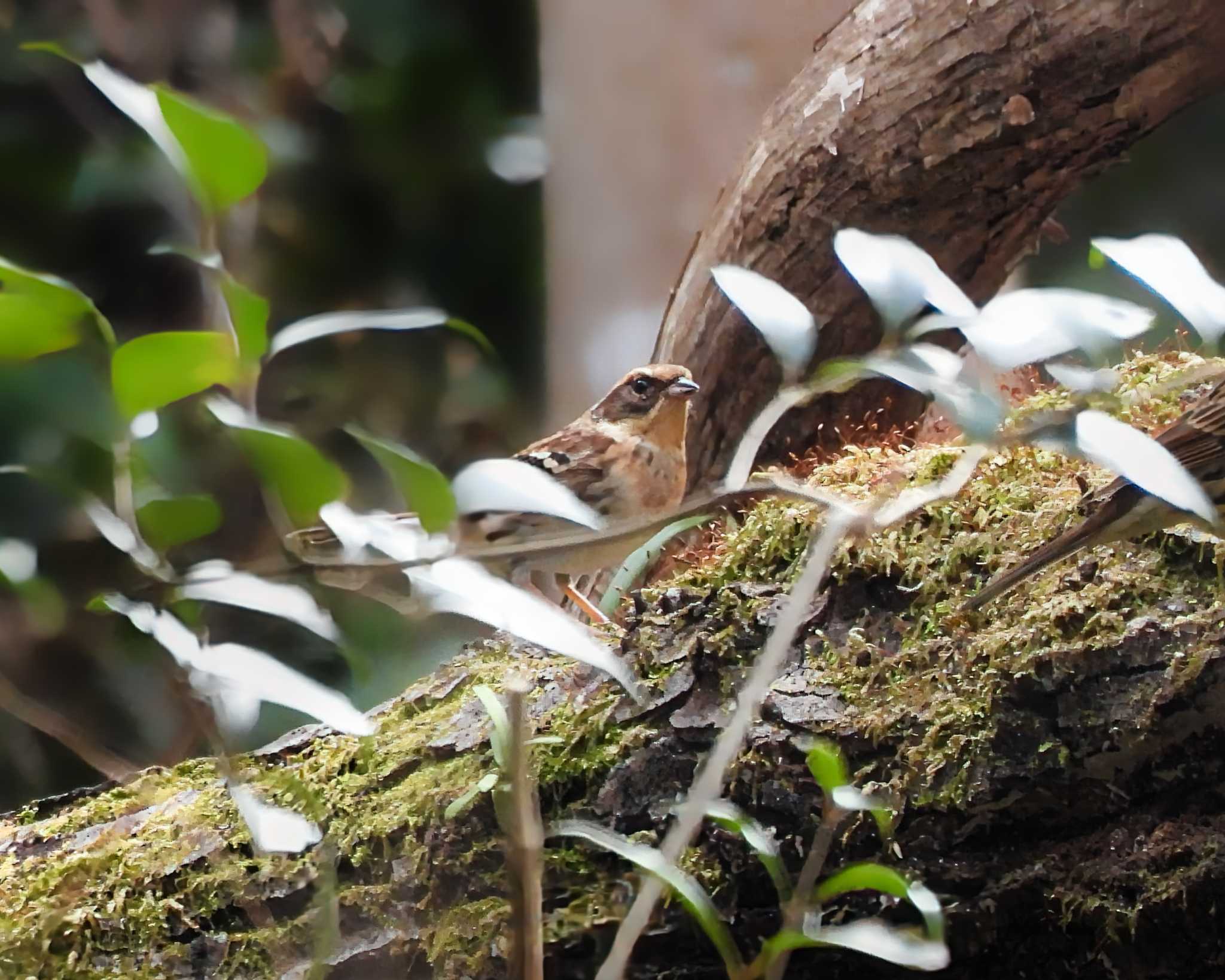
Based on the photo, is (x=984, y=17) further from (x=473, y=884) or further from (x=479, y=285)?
(x=473, y=884)

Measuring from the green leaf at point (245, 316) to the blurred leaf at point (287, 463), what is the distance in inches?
2.2

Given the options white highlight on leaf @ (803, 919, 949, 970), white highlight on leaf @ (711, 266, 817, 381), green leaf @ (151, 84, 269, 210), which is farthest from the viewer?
white highlight on leaf @ (711, 266, 817, 381)

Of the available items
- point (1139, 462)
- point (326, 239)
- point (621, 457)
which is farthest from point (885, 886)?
point (326, 239)

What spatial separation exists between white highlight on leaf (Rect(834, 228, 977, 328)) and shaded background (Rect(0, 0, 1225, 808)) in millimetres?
868

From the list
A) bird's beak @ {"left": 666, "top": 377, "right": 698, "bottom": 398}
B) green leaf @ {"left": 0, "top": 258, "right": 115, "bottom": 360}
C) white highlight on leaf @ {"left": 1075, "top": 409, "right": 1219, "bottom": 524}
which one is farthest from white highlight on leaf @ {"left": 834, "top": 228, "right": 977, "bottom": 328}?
bird's beak @ {"left": 666, "top": 377, "right": 698, "bottom": 398}

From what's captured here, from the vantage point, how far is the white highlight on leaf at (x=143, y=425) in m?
0.89

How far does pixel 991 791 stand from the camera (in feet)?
3.80

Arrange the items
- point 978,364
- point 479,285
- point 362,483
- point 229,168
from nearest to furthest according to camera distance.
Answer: point 229,168, point 362,483, point 978,364, point 479,285

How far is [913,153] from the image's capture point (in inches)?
93.4

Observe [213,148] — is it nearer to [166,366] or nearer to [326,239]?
[166,366]

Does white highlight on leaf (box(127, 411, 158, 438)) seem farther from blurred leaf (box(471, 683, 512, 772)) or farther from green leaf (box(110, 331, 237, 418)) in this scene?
blurred leaf (box(471, 683, 512, 772))

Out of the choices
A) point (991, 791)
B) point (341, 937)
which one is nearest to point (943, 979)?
point (991, 791)

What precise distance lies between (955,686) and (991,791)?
141 millimetres

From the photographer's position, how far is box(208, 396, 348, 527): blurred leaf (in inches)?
32.4
